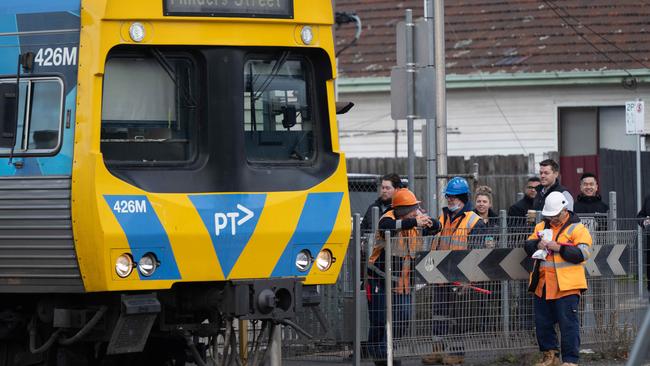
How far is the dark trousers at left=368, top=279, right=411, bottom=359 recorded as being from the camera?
41.6 ft

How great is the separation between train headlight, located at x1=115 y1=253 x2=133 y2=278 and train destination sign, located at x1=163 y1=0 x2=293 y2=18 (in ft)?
6.00

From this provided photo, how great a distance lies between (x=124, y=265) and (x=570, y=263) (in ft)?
14.8

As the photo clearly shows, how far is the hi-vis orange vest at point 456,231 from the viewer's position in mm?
12984

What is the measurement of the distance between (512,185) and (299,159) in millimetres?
16790

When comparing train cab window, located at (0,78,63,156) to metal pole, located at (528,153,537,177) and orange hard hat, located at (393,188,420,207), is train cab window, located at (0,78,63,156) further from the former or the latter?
metal pole, located at (528,153,537,177)

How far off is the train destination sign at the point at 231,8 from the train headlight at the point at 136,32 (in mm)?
230

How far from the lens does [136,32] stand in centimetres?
1005

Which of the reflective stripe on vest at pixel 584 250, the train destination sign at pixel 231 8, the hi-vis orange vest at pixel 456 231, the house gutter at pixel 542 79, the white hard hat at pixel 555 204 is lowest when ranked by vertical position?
the reflective stripe on vest at pixel 584 250

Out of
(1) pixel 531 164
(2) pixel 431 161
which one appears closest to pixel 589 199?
(2) pixel 431 161

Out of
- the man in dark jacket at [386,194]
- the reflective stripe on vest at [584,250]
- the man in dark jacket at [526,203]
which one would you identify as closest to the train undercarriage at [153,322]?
the reflective stripe on vest at [584,250]

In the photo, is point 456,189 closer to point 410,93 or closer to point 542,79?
point 410,93

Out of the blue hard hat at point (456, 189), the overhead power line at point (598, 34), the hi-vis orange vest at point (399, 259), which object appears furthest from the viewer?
the overhead power line at point (598, 34)

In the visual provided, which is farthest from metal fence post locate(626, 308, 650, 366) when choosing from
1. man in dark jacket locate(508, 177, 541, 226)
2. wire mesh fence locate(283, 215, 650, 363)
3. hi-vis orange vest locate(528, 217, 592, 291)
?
man in dark jacket locate(508, 177, 541, 226)

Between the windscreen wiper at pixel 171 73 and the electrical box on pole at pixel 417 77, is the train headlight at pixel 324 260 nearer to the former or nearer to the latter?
the windscreen wiper at pixel 171 73
